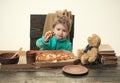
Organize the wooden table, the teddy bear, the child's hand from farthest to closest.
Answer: the child's hand
the teddy bear
the wooden table

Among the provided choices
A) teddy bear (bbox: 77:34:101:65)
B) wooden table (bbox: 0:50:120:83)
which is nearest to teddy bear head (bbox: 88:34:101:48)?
teddy bear (bbox: 77:34:101:65)

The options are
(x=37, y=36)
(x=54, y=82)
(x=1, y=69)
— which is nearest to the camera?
(x=54, y=82)

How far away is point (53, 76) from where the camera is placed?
1.66 metres

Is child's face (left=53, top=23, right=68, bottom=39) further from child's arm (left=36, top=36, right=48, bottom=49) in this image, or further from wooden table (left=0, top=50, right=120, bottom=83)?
wooden table (left=0, top=50, right=120, bottom=83)

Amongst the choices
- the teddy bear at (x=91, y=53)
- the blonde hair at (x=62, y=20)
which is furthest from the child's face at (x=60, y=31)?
the teddy bear at (x=91, y=53)

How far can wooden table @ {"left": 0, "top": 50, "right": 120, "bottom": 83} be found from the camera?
159 centimetres

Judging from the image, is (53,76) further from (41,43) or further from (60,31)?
(60,31)

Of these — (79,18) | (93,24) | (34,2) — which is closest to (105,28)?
(93,24)

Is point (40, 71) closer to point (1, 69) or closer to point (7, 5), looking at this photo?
point (1, 69)

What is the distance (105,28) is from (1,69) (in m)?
2.19

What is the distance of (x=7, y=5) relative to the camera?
3.45m

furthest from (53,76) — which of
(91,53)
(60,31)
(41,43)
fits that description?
(60,31)

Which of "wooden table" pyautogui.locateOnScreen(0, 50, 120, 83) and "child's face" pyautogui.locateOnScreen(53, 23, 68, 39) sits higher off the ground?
"child's face" pyautogui.locateOnScreen(53, 23, 68, 39)

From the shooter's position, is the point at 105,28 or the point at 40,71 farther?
the point at 105,28
